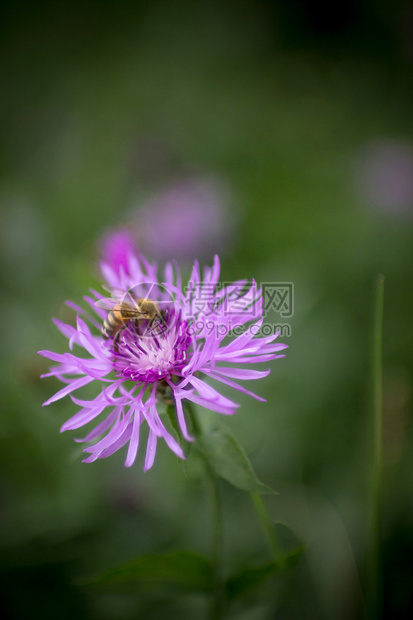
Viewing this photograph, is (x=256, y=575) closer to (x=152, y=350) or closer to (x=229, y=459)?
(x=229, y=459)

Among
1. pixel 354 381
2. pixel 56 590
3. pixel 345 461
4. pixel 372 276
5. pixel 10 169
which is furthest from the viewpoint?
pixel 10 169

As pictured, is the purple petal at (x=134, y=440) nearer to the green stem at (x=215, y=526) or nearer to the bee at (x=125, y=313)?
the green stem at (x=215, y=526)

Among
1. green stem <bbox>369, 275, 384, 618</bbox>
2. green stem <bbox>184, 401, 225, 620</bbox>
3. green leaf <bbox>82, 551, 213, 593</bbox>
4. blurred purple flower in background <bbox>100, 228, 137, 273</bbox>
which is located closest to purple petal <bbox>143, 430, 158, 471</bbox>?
green stem <bbox>184, 401, 225, 620</bbox>

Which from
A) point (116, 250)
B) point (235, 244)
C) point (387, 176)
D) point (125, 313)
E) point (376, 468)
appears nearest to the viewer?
point (376, 468)

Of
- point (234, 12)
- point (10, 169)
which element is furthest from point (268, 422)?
point (234, 12)

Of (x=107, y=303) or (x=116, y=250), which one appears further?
(x=116, y=250)

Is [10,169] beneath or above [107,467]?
above

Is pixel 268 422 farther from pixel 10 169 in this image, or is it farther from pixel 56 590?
pixel 10 169

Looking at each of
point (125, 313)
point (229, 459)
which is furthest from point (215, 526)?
point (125, 313)
